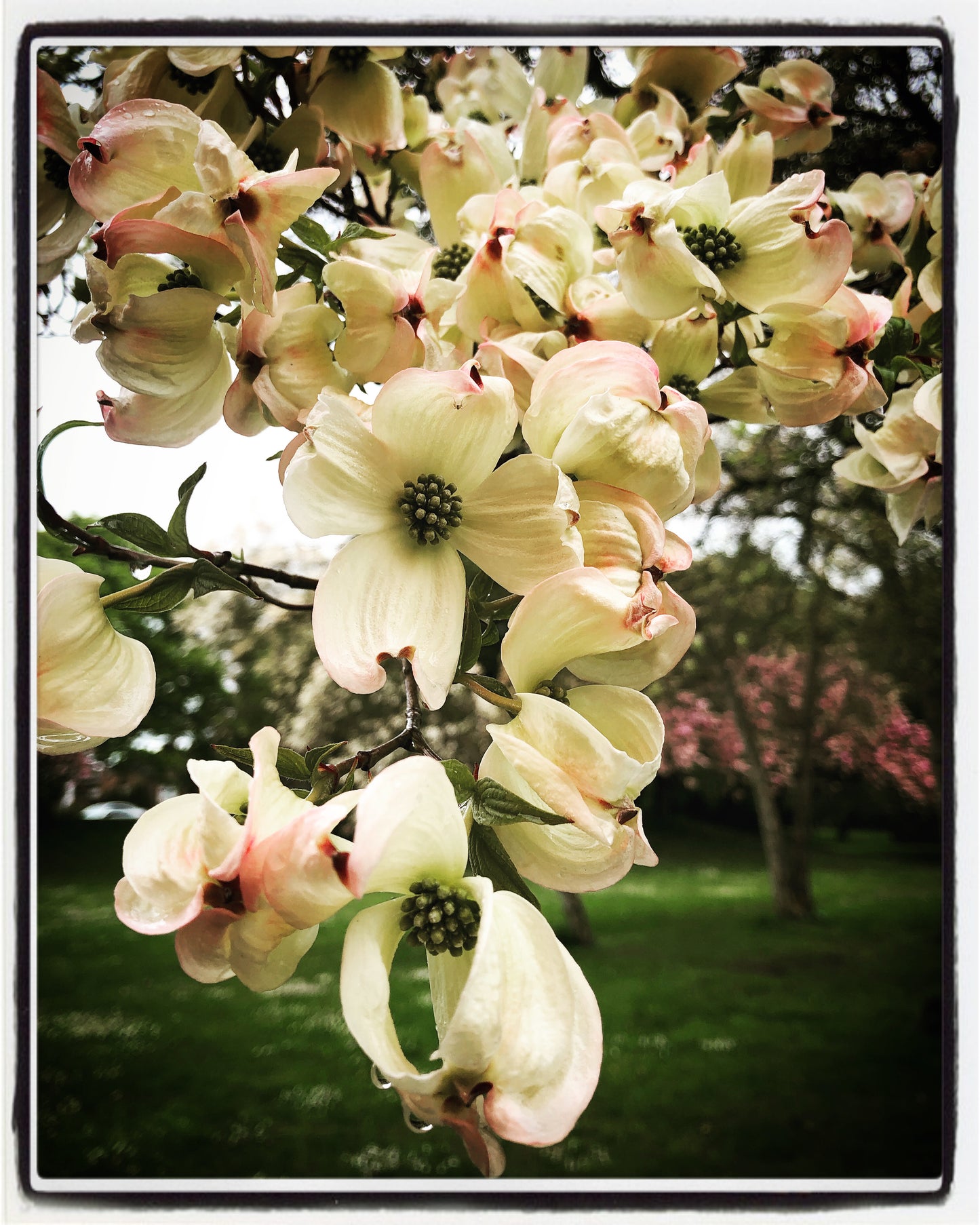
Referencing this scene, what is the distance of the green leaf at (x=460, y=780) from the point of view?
24 centimetres

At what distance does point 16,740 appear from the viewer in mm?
438

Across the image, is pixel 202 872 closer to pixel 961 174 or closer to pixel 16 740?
pixel 16 740

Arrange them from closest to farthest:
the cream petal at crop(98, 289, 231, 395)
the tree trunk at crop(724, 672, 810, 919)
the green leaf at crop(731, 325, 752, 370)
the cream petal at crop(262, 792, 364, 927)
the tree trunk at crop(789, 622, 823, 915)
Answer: the cream petal at crop(262, 792, 364, 927) < the cream petal at crop(98, 289, 231, 395) < the green leaf at crop(731, 325, 752, 370) < the tree trunk at crop(789, 622, 823, 915) < the tree trunk at crop(724, 672, 810, 919)

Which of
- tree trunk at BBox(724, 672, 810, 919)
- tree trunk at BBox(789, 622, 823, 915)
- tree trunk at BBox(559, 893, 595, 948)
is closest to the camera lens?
tree trunk at BBox(789, 622, 823, 915)

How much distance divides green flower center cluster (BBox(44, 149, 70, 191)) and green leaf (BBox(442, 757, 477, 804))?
41cm

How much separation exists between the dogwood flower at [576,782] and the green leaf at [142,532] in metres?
0.16

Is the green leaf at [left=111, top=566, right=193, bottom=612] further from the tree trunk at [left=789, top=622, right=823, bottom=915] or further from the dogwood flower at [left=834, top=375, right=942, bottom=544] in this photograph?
the tree trunk at [left=789, top=622, right=823, bottom=915]

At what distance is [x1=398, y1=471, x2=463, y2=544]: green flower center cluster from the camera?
0.96 feet

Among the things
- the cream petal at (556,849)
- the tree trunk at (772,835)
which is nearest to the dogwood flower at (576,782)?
the cream petal at (556,849)

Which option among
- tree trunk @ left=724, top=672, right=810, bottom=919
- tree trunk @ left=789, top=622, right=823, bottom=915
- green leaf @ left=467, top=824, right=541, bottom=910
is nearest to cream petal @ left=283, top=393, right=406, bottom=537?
green leaf @ left=467, top=824, right=541, bottom=910

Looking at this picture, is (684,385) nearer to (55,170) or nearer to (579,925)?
(55,170)

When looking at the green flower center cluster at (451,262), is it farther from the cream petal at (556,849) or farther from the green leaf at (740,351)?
the cream petal at (556,849)

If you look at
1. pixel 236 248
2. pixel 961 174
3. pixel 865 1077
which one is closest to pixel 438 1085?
Answer: pixel 236 248
